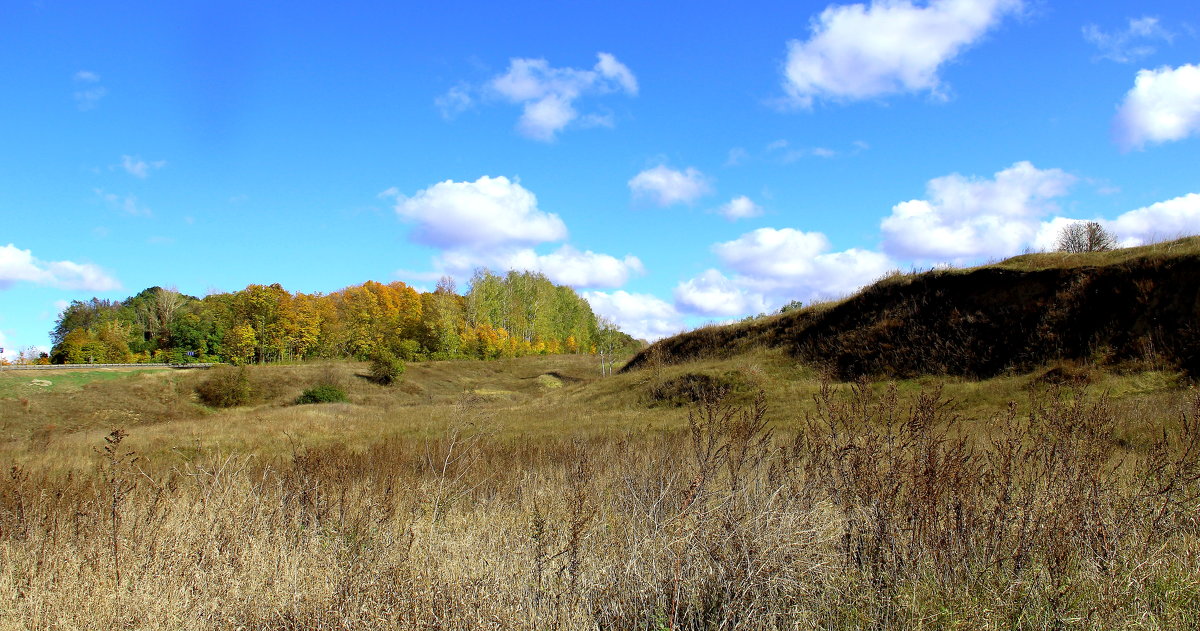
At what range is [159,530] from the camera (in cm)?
525

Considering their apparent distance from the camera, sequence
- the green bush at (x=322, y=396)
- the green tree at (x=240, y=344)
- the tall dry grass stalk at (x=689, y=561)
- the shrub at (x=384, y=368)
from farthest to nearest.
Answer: the green tree at (x=240, y=344) → the shrub at (x=384, y=368) → the green bush at (x=322, y=396) → the tall dry grass stalk at (x=689, y=561)

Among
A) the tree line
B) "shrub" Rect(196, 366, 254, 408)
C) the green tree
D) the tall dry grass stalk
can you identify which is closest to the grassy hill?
the tall dry grass stalk

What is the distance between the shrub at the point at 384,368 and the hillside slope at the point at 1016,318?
134 feet

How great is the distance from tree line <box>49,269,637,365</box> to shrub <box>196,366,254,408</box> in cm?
737

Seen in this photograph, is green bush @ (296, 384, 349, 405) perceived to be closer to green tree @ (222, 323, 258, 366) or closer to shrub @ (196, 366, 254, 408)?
shrub @ (196, 366, 254, 408)

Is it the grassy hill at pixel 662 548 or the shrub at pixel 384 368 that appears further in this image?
the shrub at pixel 384 368

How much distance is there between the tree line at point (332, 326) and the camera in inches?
2687

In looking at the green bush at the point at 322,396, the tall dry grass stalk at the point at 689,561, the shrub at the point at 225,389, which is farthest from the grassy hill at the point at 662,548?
the shrub at the point at 225,389

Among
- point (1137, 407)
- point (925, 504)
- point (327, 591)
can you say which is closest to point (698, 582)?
point (925, 504)

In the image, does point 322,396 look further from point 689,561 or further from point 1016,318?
point 689,561

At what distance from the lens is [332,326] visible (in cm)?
7356

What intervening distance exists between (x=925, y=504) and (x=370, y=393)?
178ft

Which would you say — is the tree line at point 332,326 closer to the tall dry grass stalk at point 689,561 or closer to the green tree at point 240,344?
the green tree at point 240,344

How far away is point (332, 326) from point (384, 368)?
2163cm
